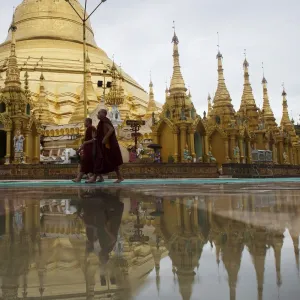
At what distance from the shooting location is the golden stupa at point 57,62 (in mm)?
32656

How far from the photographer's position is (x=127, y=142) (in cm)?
2684

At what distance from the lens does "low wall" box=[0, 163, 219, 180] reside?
52.3 ft

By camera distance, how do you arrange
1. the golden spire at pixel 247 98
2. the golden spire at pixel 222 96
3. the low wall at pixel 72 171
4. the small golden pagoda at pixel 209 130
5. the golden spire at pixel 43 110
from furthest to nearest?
the golden spire at pixel 247 98 < the golden spire at pixel 43 110 < the golden spire at pixel 222 96 < the small golden pagoda at pixel 209 130 < the low wall at pixel 72 171

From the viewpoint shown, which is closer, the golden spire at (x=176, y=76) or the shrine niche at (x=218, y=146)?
the golden spire at (x=176, y=76)

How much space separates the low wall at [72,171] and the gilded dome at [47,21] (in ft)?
92.1

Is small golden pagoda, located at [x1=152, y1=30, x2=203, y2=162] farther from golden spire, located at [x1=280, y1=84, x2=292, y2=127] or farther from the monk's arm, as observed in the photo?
golden spire, located at [x1=280, y1=84, x2=292, y2=127]

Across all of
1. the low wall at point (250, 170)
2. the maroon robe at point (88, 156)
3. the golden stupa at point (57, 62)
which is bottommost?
the low wall at point (250, 170)

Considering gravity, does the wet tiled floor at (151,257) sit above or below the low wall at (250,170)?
below

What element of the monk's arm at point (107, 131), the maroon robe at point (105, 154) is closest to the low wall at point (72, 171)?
the maroon robe at point (105, 154)

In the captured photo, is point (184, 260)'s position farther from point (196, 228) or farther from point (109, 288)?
point (196, 228)

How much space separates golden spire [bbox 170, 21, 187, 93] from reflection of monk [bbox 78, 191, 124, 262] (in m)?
20.3

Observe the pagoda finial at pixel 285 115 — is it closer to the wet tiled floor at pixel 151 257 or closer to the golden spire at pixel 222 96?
the golden spire at pixel 222 96

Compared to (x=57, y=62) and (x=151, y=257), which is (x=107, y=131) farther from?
(x=57, y=62)

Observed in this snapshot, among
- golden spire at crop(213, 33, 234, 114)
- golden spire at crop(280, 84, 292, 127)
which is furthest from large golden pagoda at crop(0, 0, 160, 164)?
golden spire at crop(280, 84, 292, 127)
